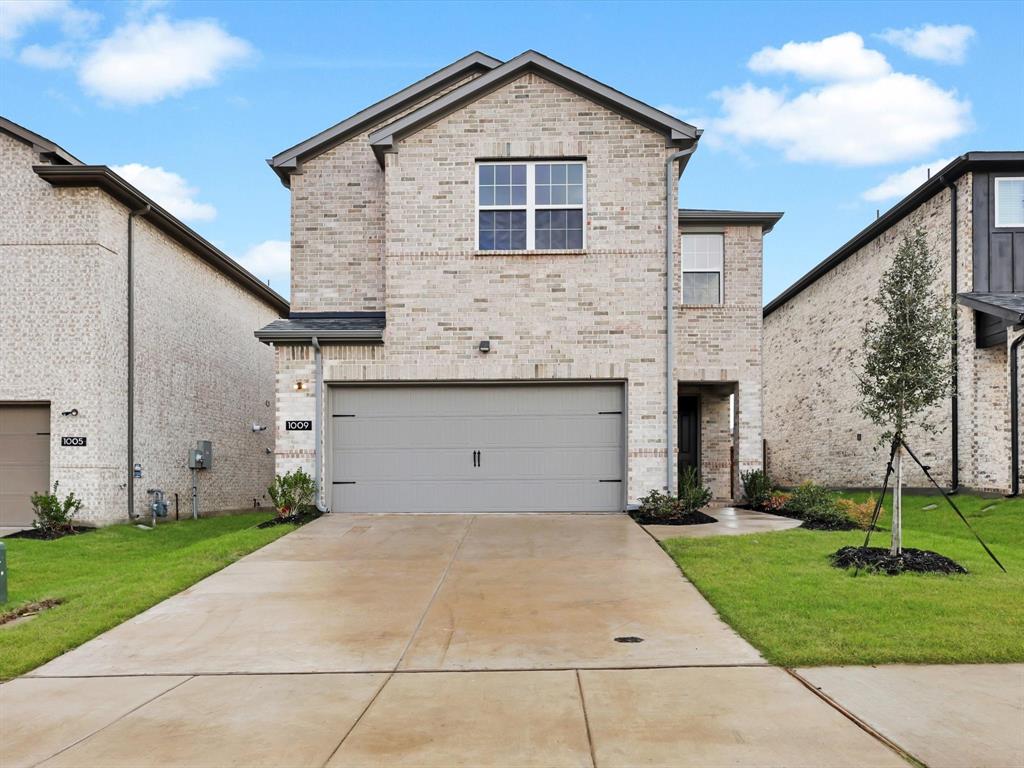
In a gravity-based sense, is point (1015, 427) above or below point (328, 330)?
below

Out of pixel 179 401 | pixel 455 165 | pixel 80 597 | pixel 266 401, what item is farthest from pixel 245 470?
pixel 80 597

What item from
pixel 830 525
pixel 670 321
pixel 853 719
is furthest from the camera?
pixel 670 321

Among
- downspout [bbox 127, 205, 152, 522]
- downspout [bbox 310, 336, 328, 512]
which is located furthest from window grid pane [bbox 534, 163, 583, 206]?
downspout [bbox 127, 205, 152, 522]

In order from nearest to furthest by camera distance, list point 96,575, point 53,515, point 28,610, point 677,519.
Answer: point 28,610
point 96,575
point 677,519
point 53,515

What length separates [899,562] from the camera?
906 cm

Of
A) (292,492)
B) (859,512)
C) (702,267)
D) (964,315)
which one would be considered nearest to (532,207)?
(702,267)

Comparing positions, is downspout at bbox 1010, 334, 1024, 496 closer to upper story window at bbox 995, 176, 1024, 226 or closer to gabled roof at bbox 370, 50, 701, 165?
upper story window at bbox 995, 176, 1024, 226

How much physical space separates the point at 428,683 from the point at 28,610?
17.2 ft

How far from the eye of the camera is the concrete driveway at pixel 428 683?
15.2 feet

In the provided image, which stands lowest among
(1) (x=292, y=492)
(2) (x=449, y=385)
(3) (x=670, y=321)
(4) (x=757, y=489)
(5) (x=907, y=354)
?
(4) (x=757, y=489)

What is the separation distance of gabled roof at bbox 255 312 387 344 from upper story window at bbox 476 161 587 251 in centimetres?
249

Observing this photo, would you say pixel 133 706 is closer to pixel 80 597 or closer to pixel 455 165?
pixel 80 597

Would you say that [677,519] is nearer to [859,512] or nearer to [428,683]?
[859,512]

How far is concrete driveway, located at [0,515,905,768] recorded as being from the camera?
4637mm
